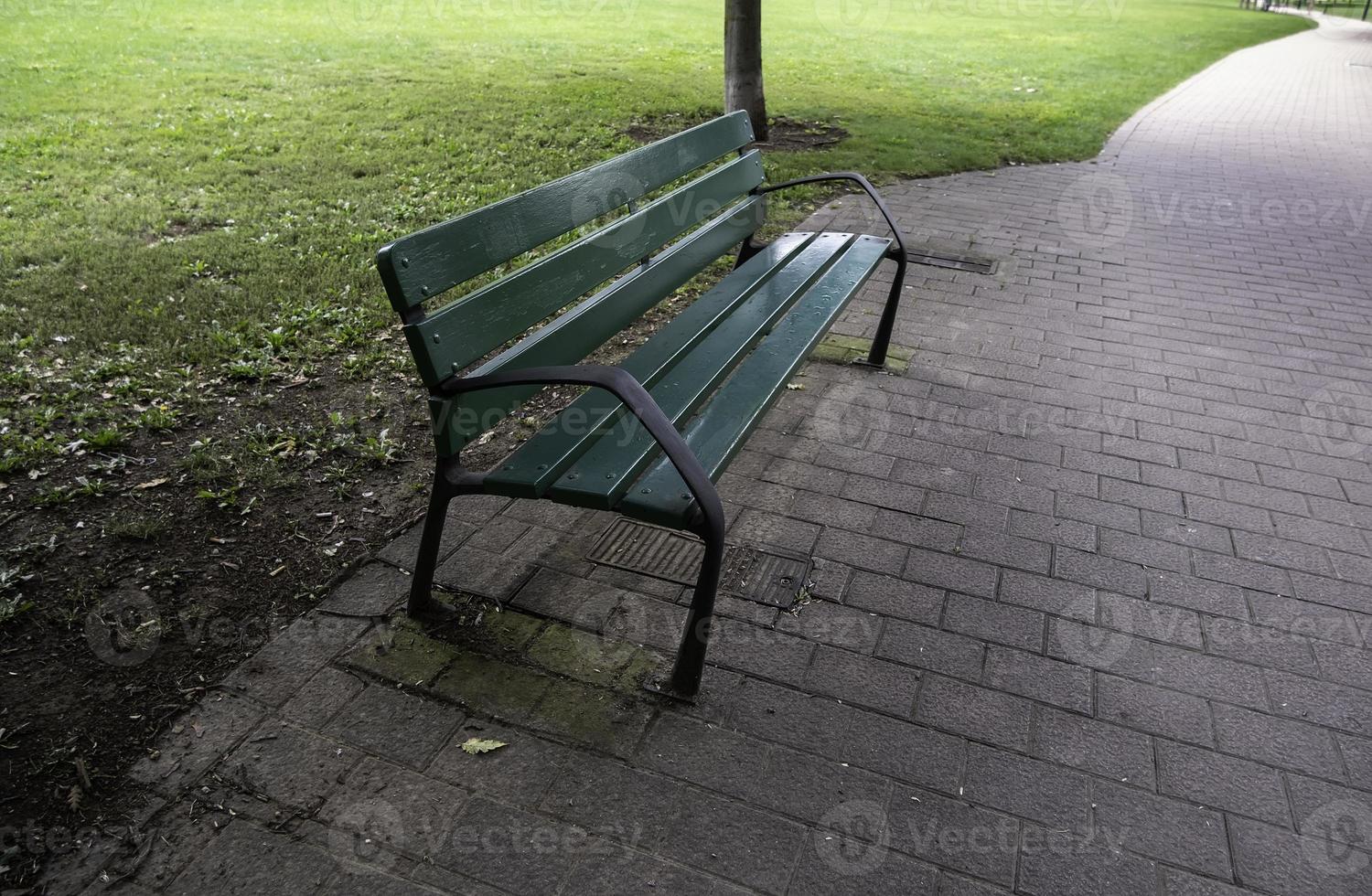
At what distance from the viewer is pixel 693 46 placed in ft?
52.5

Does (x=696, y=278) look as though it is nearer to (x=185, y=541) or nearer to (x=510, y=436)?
(x=510, y=436)

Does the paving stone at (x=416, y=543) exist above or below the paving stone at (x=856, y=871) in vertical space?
above

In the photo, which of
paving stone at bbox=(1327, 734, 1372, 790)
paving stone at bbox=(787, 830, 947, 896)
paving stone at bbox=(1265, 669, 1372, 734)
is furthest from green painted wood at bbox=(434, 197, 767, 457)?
paving stone at bbox=(1327, 734, 1372, 790)

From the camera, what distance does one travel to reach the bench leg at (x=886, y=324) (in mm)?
4559

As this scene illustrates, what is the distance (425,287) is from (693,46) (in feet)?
49.2

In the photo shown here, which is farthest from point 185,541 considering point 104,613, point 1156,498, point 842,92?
point 842,92

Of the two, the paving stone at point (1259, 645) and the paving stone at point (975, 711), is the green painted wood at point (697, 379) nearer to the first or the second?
the paving stone at point (975, 711)

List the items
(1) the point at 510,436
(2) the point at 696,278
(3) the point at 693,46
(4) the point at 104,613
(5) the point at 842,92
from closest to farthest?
(4) the point at 104,613, (1) the point at 510,436, (2) the point at 696,278, (5) the point at 842,92, (3) the point at 693,46

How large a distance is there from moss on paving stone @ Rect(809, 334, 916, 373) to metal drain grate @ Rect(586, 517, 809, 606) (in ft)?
5.53

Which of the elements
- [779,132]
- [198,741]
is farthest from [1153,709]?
[779,132]

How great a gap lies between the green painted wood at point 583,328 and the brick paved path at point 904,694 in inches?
23.8

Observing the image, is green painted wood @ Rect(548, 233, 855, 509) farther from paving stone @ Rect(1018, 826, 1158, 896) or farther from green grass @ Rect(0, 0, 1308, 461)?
green grass @ Rect(0, 0, 1308, 461)

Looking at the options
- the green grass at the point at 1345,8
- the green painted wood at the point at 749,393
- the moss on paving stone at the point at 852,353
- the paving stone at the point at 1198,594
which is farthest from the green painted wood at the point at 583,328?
the green grass at the point at 1345,8

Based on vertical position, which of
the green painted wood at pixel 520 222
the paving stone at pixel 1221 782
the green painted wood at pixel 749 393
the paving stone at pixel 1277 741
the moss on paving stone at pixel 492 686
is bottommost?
the paving stone at pixel 1221 782
